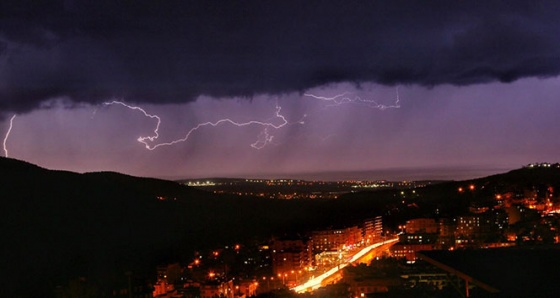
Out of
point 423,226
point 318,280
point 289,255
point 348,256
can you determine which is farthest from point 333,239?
point 318,280

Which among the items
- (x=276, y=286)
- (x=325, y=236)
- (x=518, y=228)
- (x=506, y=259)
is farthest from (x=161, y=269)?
(x=506, y=259)

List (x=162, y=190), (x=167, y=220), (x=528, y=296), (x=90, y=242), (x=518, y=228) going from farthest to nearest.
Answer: (x=162, y=190), (x=167, y=220), (x=90, y=242), (x=518, y=228), (x=528, y=296)

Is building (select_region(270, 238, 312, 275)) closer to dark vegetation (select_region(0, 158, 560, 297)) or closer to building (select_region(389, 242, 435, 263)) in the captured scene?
building (select_region(389, 242, 435, 263))

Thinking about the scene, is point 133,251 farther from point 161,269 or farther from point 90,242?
point 161,269

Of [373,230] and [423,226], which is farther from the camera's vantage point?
[373,230]

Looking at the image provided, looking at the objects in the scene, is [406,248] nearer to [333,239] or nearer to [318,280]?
[318,280]

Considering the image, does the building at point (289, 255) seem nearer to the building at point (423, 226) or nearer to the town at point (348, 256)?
the town at point (348, 256)

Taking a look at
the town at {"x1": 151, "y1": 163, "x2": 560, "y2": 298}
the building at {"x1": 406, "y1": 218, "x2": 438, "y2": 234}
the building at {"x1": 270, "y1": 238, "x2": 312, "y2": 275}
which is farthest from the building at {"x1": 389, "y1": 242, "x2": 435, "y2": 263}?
the building at {"x1": 406, "y1": 218, "x2": 438, "y2": 234}

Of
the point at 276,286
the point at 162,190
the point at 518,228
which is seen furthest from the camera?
the point at 162,190
